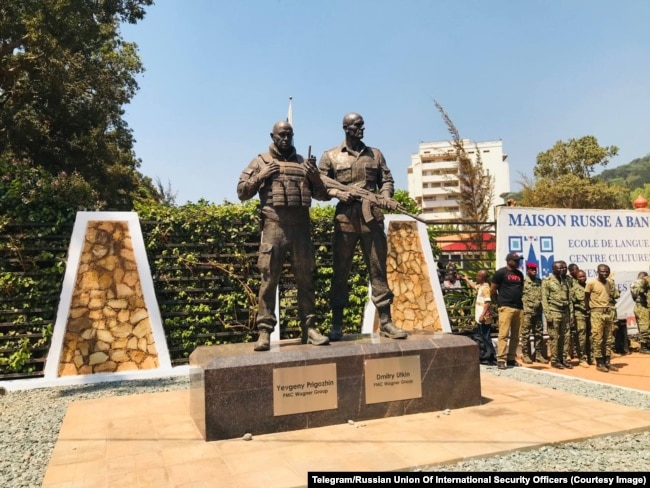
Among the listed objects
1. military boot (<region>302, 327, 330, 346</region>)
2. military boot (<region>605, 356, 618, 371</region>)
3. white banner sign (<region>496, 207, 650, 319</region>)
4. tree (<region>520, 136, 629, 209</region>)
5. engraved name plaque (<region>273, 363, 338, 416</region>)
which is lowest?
military boot (<region>605, 356, 618, 371</region>)

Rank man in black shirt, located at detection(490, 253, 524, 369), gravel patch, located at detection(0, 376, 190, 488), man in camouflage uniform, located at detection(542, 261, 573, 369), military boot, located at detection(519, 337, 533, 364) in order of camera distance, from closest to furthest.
Result: gravel patch, located at detection(0, 376, 190, 488), man in black shirt, located at detection(490, 253, 524, 369), man in camouflage uniform, located at detection(542, 261, 573, 369), military boot, located at detection(519, 337, 533, 364)

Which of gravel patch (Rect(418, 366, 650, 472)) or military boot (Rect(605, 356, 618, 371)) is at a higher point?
gravel patch (Rect(418, 366, 650, 472))

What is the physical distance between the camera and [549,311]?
779 cm

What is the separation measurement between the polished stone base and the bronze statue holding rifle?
0.42m

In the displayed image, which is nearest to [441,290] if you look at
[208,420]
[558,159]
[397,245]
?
[397,245]

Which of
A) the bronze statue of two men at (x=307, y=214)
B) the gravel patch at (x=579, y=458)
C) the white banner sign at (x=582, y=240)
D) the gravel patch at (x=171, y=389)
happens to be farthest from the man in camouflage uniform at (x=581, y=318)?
the bronze statue of two men at (x=307, y=214)

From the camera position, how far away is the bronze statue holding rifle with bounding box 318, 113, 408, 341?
534 cm

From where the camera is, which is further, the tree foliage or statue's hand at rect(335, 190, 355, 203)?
the tree foliage

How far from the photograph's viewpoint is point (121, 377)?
23.7 ft

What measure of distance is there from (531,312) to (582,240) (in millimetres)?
3294

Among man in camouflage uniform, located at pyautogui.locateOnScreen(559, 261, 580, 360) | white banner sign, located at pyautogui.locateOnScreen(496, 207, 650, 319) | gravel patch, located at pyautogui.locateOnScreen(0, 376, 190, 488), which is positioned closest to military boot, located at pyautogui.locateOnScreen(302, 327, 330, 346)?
gravel patch, located at pyautogui.locateOnScreen(0, 376, 190, 488)

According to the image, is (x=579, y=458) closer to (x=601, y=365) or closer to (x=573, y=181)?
(x=601, y=365)

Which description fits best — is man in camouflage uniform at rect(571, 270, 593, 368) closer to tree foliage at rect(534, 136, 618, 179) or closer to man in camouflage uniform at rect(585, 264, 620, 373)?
man in camouflage uniform at rect(585, 264, 620, 373)

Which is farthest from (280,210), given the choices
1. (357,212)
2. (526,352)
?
(526,352)
